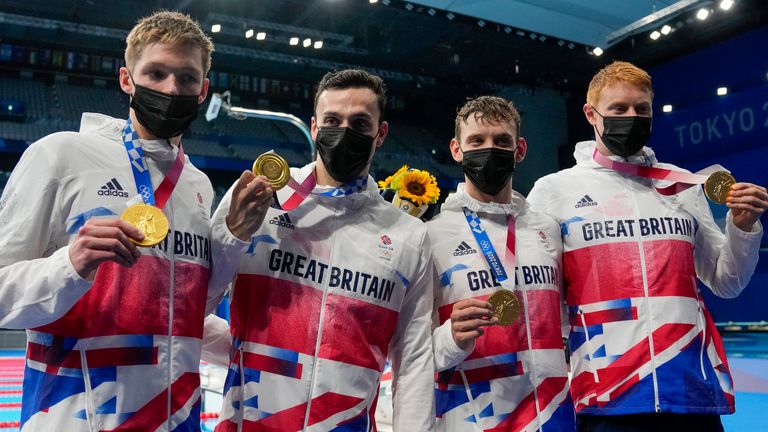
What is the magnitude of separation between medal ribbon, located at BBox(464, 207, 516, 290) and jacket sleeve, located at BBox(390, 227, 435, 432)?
0.28 meters

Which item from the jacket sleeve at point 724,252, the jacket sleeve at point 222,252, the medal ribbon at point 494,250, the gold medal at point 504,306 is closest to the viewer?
the jacket sleeve at point 222,252

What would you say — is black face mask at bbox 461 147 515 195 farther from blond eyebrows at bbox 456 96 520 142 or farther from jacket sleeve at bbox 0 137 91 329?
jacket sleeve at bbox 0 137 91 329

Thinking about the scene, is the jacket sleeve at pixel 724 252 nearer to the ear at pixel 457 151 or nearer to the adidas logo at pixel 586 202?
the adidas logo at pixel 586 202

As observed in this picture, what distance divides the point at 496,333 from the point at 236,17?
18.2 m

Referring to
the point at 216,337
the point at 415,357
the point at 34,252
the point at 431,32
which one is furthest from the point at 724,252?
the point at 431,32

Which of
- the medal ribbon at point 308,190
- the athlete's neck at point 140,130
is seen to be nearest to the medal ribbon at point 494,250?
the medal ribbon at point 308,190

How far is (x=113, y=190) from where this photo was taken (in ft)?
7.34

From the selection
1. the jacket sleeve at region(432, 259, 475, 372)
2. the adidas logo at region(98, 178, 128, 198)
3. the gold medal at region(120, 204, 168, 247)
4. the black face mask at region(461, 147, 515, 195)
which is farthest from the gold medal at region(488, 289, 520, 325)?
the adidas logo at region(98, 178, 128, 198)

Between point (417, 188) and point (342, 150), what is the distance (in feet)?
2.45

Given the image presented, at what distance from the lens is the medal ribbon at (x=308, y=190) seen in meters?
2.55

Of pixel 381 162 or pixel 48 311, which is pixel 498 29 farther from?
pixel 48 311

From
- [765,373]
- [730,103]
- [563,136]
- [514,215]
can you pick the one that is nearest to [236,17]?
[563,136]

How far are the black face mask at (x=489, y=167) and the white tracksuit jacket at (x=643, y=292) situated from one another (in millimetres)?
400

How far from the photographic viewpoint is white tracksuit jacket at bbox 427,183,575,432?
2.73 meters
